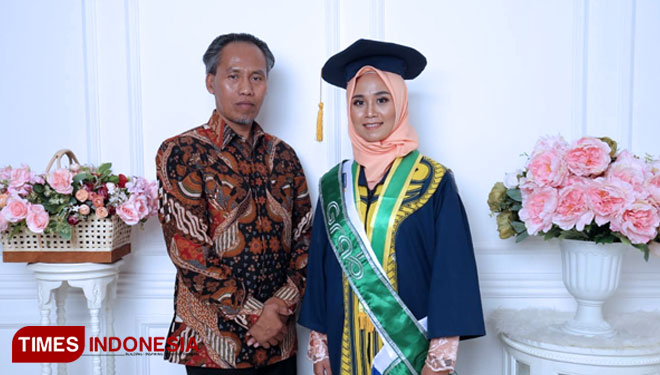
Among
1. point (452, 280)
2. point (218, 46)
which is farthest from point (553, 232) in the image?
point (218, 46)

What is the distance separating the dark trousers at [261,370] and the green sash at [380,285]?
0.46 meters

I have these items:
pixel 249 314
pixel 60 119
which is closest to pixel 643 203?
pixel 249 314

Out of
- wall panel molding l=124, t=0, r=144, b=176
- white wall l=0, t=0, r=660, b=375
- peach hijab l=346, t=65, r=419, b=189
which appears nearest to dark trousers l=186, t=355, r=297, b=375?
white wall l=0, t=0, r=660, b=375

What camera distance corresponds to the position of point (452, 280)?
1525mm

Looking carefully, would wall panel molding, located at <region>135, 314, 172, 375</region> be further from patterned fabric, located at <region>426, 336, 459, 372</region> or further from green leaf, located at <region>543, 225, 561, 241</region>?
green leaf, located at <region>543, 225, 561, 241</region>

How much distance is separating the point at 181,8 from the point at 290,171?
94 cm

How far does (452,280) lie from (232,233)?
75 cm

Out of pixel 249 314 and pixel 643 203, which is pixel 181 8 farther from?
pixel 643 203

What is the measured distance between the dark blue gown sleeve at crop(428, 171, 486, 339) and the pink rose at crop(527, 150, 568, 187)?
0.30 metres

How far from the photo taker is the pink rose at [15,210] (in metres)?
1.74

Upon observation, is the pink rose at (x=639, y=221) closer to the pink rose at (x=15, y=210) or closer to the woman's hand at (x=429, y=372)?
the woman's hand at (x=429, y=372)

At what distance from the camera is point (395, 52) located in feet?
5.58

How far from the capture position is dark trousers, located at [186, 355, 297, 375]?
1717 mm

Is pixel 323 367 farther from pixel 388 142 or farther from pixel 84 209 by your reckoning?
pixel 84 209
